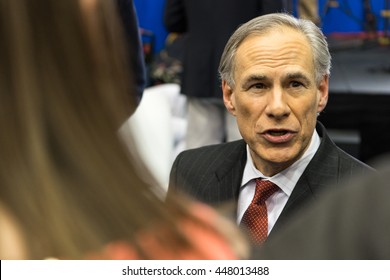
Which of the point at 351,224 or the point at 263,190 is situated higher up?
the point at 351,224

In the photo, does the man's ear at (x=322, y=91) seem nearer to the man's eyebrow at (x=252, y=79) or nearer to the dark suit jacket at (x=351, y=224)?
the man's eyebrow at (x=252, y=79)

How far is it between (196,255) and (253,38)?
2.25 feet

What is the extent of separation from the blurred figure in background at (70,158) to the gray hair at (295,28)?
0.65m

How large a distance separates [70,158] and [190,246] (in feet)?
0.28

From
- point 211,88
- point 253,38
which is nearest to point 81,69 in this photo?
point 253,38

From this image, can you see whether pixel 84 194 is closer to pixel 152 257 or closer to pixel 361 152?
pixel 152 257

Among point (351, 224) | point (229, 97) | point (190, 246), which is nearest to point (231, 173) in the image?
point (229, 97)

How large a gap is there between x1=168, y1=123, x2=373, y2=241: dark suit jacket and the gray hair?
106 mm

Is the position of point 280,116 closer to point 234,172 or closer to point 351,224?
point 234,172

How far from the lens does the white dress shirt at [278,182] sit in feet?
3.52

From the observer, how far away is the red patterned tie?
3.39ft

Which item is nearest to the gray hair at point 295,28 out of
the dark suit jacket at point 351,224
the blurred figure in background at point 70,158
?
the blurred figure in background at point 70,158

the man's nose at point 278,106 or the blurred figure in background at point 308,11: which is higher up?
the blurred figure in background at point 308,11

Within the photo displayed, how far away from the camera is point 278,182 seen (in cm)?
108
